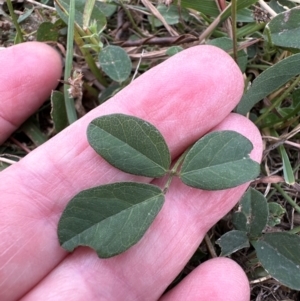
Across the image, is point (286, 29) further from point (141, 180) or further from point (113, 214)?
point (113, 214)

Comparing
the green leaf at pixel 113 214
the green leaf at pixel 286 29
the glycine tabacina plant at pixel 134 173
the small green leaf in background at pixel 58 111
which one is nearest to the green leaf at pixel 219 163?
the glycine tabacina plant at pixel 134 173

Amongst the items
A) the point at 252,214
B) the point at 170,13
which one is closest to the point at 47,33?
the point at 170,13

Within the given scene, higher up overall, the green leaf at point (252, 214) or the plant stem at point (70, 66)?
the plant stem at point (70, 66)

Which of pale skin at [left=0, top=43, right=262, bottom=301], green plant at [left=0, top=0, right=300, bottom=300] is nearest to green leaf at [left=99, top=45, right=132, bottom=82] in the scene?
green plant at [left=0, top=0, right=300, bottom=300]

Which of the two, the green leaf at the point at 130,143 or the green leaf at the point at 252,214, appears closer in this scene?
the green leaf at the point at 130,143

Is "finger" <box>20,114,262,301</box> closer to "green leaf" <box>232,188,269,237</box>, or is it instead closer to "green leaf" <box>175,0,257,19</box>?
"green leaf" <box>232,188,269,237</box>

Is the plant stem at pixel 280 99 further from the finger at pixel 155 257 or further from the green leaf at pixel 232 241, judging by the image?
the green leaf at pixel 232 241

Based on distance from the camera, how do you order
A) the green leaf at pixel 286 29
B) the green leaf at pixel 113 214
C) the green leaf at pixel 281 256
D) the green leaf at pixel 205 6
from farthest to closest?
the green leaf at pixel 205 6 → the green leaf at pixel 286 29 → the green leaf at pixel 281 256 → the green leaf at pixel 113 214

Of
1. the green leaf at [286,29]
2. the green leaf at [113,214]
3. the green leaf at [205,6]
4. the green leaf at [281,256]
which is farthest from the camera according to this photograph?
the green leaf at [205,6]
